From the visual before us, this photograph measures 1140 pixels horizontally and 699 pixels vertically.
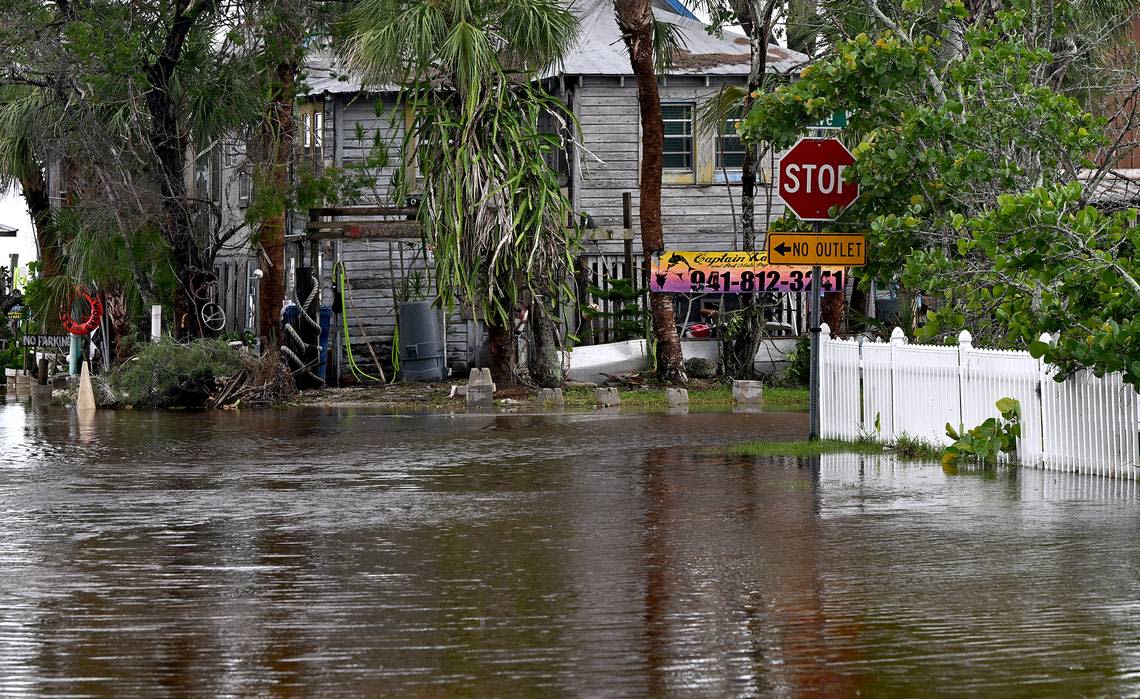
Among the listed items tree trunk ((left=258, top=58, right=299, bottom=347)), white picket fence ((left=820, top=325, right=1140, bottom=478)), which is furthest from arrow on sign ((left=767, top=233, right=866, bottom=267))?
tree trunk ((left=258, top=58, right=299, bottom=347))

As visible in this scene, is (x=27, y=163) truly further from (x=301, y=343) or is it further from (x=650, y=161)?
(x=650, y=161)

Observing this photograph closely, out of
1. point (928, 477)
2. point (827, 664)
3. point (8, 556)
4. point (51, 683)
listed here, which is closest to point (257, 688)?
point (51, 683)

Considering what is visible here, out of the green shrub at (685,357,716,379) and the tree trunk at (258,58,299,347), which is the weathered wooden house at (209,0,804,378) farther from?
the green shrub at (685,357,716,379)

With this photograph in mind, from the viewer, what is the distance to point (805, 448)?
16375mm

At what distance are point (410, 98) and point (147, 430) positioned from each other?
809 cm

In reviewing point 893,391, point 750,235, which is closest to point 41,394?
point 750,235

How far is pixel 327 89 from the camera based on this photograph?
34.4 metres

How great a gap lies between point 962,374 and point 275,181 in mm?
15600

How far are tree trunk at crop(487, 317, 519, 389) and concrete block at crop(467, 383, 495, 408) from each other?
738 mm

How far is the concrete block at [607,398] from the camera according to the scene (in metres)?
24.4

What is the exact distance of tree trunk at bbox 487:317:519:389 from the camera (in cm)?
2677

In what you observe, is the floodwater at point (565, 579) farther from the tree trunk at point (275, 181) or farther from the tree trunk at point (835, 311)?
the tree trunk at point (835, 311)

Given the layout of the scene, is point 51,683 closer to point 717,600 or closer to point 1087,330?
point 717,600

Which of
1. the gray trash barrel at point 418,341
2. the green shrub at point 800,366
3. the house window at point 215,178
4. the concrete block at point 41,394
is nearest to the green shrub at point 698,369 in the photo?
the green shrub at point 800,366
